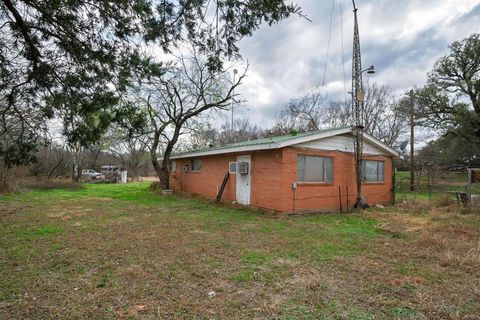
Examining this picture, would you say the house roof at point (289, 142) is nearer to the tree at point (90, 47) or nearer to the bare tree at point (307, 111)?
the tree at point (90, 47)

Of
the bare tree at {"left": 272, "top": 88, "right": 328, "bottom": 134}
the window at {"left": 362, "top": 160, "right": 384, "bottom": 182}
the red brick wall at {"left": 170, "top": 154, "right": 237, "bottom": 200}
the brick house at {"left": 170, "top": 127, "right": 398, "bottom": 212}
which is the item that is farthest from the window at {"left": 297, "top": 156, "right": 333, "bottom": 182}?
the bare tree at {"left": 272, "top": 88, "right": 328, "bottom": 134}

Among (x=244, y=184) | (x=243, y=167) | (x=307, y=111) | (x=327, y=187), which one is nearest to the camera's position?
(x=327, y=187)

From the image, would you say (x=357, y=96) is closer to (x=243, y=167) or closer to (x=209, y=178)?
(x=243, y=167)

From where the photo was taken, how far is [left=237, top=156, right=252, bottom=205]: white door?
1139 cm

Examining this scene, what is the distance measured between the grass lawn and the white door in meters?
3.28

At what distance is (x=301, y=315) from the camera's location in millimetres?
3057

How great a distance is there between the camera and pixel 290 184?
31.9ft

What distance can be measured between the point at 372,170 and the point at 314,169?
3.65 meters

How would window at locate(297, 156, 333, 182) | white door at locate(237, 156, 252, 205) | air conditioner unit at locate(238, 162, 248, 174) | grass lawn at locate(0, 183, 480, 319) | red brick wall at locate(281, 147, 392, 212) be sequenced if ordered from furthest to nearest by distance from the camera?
1. white door at locate(237, 156, 252, 205)
2. air conditioner unit at locate(238, 162, 248, 174)
3. window at locate(297, 156, 333, 182)
4. red brick wall at locate(281, 147, 392, 212)
5. grass lawn at locate(0, 183, 480, 319)

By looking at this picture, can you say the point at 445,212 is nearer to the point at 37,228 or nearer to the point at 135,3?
the point at 135,3

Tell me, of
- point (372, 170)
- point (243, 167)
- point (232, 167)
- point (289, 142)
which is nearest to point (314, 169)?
point (289, 142)

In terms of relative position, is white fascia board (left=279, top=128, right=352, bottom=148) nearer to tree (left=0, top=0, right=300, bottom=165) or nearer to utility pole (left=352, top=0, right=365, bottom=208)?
utility pole (left=352, top=0, right=365, bottom=208)

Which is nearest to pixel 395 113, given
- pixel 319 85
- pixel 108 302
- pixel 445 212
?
pixel 319 85

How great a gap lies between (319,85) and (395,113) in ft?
24.9
